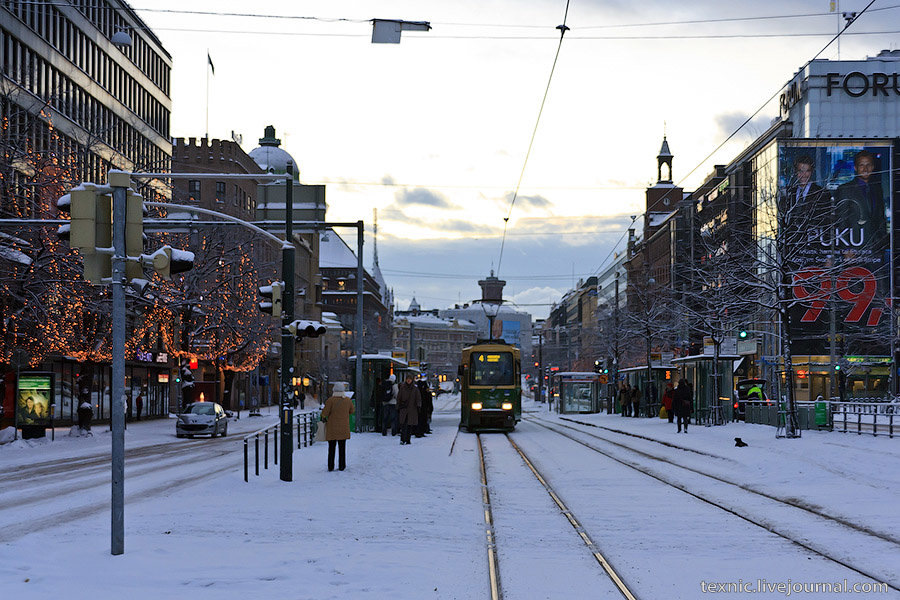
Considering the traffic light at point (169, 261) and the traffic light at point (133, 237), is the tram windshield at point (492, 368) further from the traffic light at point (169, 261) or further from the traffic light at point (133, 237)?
the traffic light at point (133, 237)

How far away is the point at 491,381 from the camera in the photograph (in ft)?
130

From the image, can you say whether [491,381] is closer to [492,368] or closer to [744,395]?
[492,368]

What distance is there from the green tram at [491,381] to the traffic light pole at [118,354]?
2902cm

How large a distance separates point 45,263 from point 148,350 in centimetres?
2293

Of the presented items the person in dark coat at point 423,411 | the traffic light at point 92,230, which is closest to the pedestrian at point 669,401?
the person in dark coat at point 423,411

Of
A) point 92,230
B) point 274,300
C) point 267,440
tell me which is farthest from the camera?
point 267,440

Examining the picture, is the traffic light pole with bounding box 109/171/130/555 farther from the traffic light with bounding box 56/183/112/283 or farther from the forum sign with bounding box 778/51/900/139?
the forum sign with bounding box 778/51/900/139

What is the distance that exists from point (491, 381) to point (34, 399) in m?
15.3

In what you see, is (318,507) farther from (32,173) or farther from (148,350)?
(148,350)

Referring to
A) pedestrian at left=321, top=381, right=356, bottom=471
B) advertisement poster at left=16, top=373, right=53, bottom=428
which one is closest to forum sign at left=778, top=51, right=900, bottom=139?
advertisement poster at left=16, top=373, right=53, bottom=428

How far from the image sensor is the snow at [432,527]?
31.8 feet

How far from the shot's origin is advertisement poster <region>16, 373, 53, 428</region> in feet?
114

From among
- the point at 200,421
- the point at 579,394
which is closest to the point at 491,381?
the point at 200,421

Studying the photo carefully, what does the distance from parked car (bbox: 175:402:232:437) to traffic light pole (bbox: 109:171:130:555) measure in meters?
31.0
